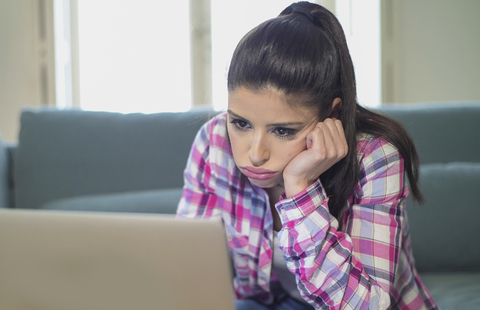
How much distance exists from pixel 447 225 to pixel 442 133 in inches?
14.3

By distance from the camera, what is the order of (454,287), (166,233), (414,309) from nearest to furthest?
(166,233)
(414,309)
(454,287)

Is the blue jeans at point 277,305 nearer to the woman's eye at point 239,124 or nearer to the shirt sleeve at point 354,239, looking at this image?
the shirt sleeve at point 354,239

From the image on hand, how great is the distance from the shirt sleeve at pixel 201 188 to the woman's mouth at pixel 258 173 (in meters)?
0.27

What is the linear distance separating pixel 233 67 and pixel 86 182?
0.86 metres

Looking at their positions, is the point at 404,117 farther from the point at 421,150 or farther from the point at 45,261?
the point at 45,261

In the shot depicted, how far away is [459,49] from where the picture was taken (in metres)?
3.44

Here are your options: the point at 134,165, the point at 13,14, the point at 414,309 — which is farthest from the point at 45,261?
the point at 13,14

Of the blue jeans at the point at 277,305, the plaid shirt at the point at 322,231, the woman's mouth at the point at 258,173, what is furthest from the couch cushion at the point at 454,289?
the woman's mouth at the point at 258,173

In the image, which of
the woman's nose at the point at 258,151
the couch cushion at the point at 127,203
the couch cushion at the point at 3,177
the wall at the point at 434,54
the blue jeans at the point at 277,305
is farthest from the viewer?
the wall at the point at 434,54

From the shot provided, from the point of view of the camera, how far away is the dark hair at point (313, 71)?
834 millimetres

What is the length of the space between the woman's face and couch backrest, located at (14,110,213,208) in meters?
0.72

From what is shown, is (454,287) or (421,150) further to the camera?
(421,150)

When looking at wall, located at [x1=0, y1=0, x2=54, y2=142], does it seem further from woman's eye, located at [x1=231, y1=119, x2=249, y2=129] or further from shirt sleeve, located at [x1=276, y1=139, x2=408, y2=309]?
shirt sleeve, located at [x1=276, y1=139, x2=408, y2=309]

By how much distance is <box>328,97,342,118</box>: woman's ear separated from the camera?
A: 2.98 feet
